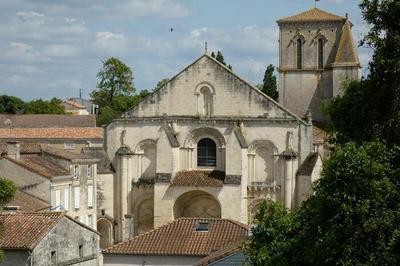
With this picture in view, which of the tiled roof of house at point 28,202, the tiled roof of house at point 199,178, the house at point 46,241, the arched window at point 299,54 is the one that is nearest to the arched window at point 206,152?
the tiled roof of house at point 199,178

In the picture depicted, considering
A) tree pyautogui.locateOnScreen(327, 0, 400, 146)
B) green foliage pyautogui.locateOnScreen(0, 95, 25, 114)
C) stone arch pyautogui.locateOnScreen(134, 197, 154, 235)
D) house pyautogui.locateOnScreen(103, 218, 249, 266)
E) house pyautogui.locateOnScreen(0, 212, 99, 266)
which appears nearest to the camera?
tree pyautogui.locateOnScreen(327, 0, 400, 146)

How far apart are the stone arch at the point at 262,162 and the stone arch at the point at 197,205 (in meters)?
2.51

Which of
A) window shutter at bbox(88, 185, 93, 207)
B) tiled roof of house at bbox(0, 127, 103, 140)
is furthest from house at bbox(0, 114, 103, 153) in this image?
window shutter at bbox(88, 185, 93, 207)

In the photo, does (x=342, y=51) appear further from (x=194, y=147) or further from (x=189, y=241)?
(x=189, y=241)

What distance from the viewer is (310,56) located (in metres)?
71.9

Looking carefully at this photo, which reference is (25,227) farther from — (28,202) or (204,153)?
(204,153)

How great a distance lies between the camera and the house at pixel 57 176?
54.5 metres

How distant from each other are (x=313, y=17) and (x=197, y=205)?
17902mm

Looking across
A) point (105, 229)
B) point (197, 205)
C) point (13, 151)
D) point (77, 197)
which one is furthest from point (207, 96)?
point (13, 151)

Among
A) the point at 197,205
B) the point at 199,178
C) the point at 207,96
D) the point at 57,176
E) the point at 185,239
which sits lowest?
the point at 197,205

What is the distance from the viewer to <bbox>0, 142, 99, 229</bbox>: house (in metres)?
54.5

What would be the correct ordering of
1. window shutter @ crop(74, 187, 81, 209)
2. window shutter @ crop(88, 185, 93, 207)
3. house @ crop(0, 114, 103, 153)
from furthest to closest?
house @ crop(0, 114, 103, 153) < window shutter @ crop(88, 185, 93, 207) < window shutter @ crop(74, 187, 81, 209)

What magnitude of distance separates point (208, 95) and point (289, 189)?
721 centimetres

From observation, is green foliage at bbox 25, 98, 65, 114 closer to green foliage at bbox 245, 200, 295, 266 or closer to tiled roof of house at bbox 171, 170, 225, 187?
tiled roof of house at bbox 171, 170, 225, 187
